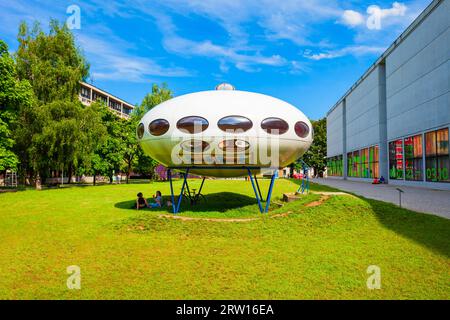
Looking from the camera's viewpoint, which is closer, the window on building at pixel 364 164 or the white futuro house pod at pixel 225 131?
the white futuro house pod at pixel 225 131

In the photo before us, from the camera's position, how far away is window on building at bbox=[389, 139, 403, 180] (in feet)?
122

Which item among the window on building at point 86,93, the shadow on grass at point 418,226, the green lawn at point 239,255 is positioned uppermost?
the window on building at point 86,93

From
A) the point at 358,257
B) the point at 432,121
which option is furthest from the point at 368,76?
the point at 358,257

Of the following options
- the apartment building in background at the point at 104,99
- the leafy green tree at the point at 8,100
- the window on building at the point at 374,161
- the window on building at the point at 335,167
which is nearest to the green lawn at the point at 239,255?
the leafy green tree at the point at 8,100

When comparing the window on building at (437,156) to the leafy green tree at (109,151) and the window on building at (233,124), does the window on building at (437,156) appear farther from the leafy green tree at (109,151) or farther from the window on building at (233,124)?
the leafy green tree at (109,151)

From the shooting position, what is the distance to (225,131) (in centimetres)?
1057

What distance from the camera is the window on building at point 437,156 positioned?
27.6 metres

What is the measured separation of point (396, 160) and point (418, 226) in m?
33.5

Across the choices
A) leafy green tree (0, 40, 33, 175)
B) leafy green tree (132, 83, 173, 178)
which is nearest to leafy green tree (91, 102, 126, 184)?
leafy green tree (132, 83, 173, 178)

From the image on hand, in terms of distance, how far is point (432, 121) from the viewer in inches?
1164

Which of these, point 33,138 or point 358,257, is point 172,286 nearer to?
point 358,257

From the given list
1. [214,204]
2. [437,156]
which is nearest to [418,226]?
[214,204]

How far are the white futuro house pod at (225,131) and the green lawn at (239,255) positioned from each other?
246 centimetres
